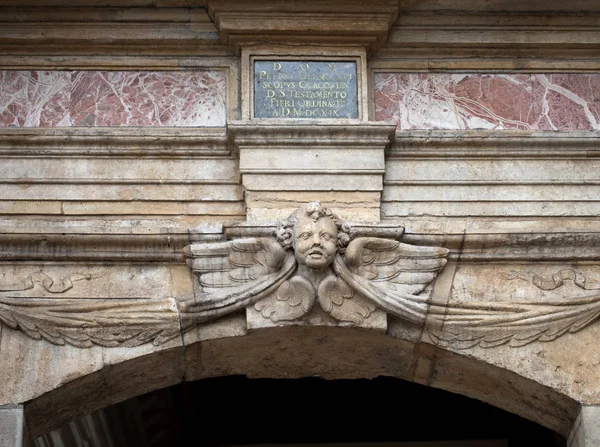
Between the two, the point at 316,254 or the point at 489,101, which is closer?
the point at 316,254

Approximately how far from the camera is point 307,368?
6777mm

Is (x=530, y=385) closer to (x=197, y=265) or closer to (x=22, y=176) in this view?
(x=197, y=265)

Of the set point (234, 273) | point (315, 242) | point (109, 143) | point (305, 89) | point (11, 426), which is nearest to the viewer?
point (11, 426)

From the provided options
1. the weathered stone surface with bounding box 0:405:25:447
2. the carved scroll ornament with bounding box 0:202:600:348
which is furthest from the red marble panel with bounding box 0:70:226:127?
the weathered stone surface with bounding box 0:405:25:447

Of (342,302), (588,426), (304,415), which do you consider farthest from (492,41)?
(304,415)

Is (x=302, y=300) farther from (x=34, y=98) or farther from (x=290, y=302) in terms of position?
(x=34, y=98)

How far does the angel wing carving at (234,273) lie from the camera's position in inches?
249

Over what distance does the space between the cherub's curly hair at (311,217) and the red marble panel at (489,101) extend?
73 cm

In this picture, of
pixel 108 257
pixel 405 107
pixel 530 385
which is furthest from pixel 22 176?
pixel 530 385

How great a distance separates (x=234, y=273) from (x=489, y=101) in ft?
4.97

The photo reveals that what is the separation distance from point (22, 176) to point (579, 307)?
8.20ft

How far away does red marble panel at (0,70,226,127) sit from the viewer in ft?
22.6

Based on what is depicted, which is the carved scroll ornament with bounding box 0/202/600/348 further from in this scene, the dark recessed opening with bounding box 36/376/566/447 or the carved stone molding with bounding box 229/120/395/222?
the dark recessed opening with bounding box 36/376/566/447

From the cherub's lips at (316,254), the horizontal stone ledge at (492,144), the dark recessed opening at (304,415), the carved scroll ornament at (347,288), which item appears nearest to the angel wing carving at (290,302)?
the carved scroll ornament at (347,288)
